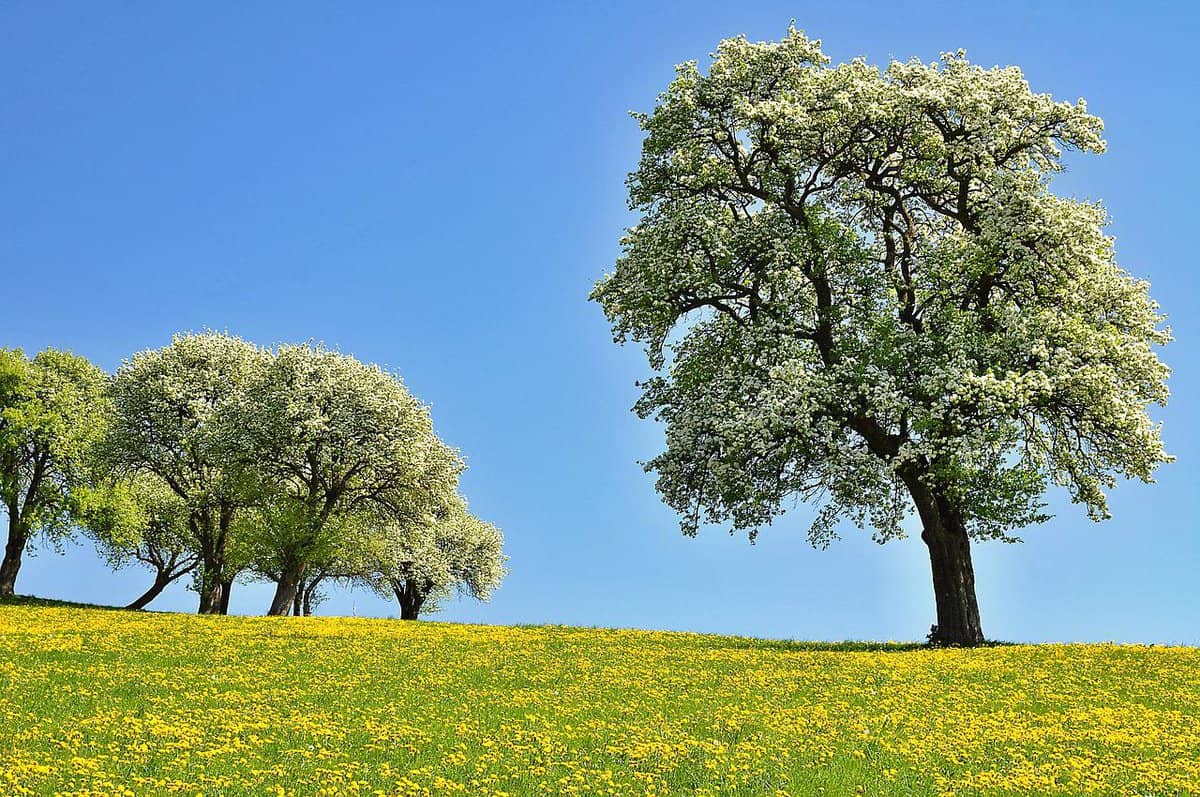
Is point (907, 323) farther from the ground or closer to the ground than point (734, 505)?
farther from the ground

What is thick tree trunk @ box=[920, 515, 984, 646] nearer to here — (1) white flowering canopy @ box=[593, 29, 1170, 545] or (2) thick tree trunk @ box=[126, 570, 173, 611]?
(1) white flowering canopy @ box=[593, 29, 1170, 545]

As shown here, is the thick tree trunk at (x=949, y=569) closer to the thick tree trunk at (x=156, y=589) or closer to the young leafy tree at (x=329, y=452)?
the young leafy tree at (x=329, y=452)

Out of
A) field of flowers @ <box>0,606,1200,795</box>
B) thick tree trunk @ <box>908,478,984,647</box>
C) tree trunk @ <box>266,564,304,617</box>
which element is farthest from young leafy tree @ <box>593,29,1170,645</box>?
tree trunk @ <box>266,564,304,617</box>

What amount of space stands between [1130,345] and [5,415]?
5626cm

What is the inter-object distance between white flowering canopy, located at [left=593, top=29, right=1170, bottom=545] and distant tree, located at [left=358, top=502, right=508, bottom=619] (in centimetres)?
3657

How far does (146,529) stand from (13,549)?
31.8 feet

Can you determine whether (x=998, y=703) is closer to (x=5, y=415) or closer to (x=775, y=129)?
A: (x=775, y=129)

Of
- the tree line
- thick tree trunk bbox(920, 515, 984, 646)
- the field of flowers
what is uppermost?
the tree line

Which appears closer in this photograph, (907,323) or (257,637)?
(257,637)

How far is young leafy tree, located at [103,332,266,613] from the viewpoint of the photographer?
52500mm

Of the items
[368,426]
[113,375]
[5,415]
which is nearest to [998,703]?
[368,426]

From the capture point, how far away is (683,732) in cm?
1809

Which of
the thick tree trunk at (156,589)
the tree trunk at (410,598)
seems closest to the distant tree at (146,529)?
the thick tree trunk at (156,589)

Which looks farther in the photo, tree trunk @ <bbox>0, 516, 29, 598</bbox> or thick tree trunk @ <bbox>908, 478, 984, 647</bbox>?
tree trunk @ <bbox>0, 516, 29, 598</bbox>
